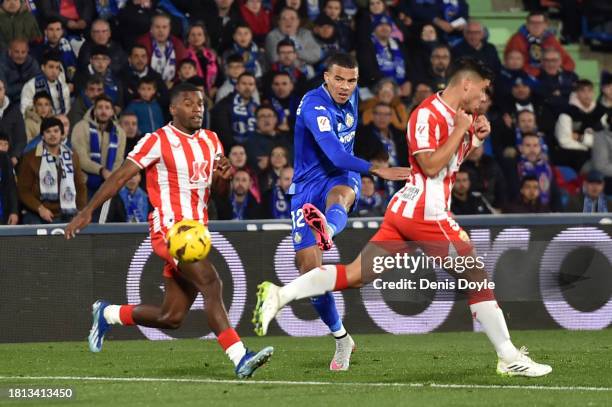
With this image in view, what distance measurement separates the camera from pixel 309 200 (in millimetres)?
10320

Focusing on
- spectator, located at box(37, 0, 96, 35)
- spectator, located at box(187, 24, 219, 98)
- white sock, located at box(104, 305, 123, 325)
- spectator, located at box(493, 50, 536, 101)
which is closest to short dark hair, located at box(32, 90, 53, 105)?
spectator, located at box(37, 0, 96, 35)

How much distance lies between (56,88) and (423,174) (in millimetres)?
7424

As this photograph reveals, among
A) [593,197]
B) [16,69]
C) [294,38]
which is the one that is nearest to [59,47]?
[16,69]

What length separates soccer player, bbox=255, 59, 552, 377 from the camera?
894 centimetres

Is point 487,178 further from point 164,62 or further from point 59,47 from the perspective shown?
point 59,47

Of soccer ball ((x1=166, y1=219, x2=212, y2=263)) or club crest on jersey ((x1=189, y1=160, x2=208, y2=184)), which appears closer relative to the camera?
soccer ball ((x1=166, y1=219, x2=212, y2=263))

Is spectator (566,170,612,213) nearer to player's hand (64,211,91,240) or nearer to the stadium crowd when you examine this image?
the stadium crowd

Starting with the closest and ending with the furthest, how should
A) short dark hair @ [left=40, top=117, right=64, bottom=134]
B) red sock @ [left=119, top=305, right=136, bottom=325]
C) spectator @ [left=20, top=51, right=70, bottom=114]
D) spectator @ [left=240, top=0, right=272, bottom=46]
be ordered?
red sock @ [left=119, top=305, right=136, bottom=325]
short dark hair @ [left=40, top=117, right=64, bottom=134]
spectator @ [left=20, top=51, right=70, bottom=114]
spectator @ [left=240, top=0, right=272, bottom=46]

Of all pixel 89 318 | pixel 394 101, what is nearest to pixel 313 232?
pixel 89 318

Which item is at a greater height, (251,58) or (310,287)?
(251,58)

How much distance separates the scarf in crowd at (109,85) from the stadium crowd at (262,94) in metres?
0.02

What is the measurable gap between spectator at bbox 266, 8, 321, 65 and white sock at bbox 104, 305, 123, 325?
292 inches

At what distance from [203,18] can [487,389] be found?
978cm

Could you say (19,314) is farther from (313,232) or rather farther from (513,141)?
(513,141)
